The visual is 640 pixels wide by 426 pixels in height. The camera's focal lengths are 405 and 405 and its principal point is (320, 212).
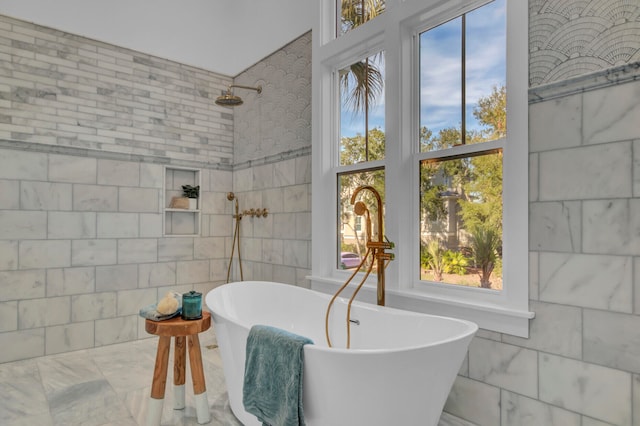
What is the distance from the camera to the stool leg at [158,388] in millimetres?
2154

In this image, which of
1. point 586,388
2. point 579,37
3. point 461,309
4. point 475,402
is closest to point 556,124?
point 579,37

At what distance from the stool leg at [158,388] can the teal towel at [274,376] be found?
601mm

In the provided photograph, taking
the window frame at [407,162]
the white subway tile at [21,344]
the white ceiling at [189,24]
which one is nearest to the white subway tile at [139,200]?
the white subway tile at [21,344]

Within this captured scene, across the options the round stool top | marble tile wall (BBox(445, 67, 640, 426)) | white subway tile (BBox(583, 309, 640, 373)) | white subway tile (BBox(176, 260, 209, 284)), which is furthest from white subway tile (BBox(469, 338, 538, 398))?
white subway tile (BBox(176, 260, 209, 284))

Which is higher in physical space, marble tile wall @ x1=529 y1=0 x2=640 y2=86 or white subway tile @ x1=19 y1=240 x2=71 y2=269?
marble tile wall @ x1=529 y1=0 x2=640 y2=86

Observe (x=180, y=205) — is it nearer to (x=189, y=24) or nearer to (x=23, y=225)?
(x=23, y=225)

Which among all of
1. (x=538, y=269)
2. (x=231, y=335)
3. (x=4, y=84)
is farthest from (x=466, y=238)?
(x=4, y=84)

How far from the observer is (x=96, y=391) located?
2662mm

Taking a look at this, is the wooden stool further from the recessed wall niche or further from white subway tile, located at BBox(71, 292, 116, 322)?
the recessed wall niche

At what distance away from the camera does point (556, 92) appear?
1843 millimetres

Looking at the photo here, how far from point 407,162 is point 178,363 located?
1.84 meters

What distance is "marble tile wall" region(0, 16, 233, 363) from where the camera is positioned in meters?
3.21

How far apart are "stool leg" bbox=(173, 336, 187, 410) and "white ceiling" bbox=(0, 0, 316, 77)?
2.60 meters

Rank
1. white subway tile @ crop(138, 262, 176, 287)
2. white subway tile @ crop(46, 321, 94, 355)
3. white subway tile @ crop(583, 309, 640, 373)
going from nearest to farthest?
1. white subway tile @ crop(583, 309, 640, 373)
2. white subway tile @ crop(46, 321, 94, 355)
3. white subway tile @ crop(138, 262, 176, 287)
